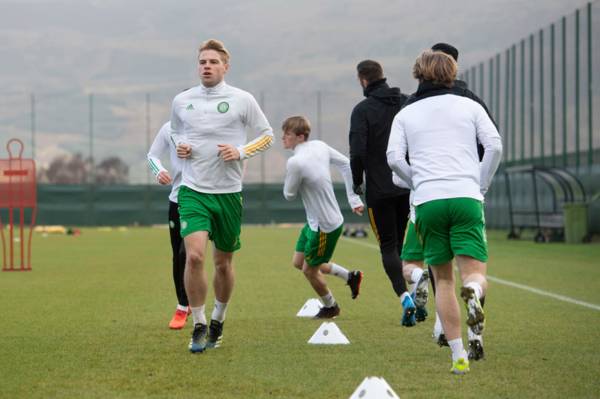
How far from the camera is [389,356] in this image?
762cm

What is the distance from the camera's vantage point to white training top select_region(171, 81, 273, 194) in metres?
8.15

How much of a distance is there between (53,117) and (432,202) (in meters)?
55.5

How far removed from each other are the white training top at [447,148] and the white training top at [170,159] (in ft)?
8.47

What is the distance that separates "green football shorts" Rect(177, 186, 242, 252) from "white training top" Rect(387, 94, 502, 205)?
5.44 ft

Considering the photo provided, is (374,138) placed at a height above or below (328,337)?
above

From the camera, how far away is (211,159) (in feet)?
26.7

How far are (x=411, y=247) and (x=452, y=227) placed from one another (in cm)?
249

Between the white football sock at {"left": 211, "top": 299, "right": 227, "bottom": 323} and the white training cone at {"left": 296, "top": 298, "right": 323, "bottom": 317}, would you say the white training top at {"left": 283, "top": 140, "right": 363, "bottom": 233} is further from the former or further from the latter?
the white football sock at {"left": 211, "top": 299, "right": 227, "bottom": 323}

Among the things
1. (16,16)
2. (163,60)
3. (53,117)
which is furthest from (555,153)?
(16,16)

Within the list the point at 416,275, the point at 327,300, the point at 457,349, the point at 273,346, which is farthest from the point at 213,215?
the point at 327,300

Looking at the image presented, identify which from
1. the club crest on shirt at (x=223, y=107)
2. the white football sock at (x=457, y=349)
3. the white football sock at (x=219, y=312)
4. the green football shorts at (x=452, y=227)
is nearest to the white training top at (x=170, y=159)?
the club crest on shirt at (x=223, y=107)

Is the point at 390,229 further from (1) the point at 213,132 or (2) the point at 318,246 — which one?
(1) the point at 213,132

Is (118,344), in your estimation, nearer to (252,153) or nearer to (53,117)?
(252,153)

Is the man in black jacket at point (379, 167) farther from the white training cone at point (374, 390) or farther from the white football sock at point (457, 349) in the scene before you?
the white training cone at point (374, 390)
